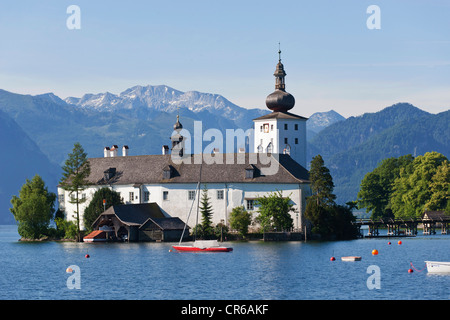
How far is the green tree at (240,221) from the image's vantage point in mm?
111938

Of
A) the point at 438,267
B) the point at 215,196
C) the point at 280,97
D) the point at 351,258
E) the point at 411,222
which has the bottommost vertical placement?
the point at 438,267

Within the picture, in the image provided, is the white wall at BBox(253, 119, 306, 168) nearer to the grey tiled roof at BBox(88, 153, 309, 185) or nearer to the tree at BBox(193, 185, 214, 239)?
the grey tiled roof at BBox(88, 153, 309, 185)

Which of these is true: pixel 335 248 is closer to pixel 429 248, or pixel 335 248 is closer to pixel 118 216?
pixel 429 248

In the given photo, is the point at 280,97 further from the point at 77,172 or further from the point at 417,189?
the point at 77,172

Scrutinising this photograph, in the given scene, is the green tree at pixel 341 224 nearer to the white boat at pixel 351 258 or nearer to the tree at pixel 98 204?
the tree at pixel 98 204

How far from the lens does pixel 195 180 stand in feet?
382

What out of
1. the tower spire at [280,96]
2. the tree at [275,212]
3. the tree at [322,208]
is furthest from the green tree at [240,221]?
the tower spire at [280,96]

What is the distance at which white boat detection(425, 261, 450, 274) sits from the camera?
69000mm

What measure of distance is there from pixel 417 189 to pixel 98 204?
205 ft

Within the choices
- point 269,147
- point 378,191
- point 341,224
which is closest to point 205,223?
point 341,224

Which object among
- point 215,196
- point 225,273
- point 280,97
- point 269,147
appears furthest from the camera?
point 280,97

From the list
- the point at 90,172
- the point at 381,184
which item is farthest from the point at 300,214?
the point at 381,184
